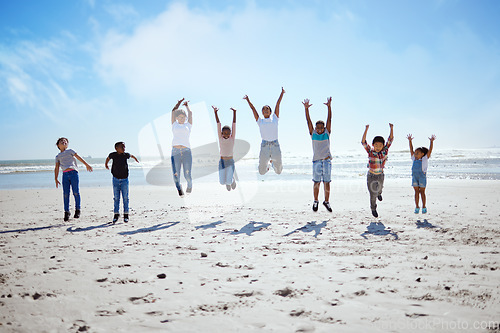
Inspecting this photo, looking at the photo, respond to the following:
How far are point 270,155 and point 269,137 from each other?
0.54 metres

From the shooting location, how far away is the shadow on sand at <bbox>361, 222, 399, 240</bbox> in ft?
20.2

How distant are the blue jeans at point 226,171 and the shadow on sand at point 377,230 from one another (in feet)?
12.7

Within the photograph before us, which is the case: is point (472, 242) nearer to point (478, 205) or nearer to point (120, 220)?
point (478, 205)

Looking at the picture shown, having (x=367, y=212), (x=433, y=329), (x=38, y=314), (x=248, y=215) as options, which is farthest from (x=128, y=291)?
(x=367, y=212)

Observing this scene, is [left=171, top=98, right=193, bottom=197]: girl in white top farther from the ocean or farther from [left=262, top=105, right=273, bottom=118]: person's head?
the ocean

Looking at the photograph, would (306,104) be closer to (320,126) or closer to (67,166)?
(320,126)

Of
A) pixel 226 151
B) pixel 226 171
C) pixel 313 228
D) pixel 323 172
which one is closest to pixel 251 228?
pixel 313 228

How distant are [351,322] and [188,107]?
7180mm

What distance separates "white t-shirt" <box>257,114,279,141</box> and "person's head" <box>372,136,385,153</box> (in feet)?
8.86

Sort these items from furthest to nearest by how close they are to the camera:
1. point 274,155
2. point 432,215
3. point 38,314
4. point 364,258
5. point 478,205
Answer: point 478,205 < point 274,155 < point 432,215 < point 364,258 < point 38,314

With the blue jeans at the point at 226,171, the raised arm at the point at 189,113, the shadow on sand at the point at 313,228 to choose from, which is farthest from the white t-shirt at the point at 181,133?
the shadow on sand at the point at 313,228

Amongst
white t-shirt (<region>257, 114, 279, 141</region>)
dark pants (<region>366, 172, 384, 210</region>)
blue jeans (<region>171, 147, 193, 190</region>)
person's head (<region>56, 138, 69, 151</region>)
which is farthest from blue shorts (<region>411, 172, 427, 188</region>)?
person's head (<region>56, 138, 69, 151</region>)

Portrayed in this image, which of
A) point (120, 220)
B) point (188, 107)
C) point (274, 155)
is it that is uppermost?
point (188, 107)

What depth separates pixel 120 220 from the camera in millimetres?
8461
